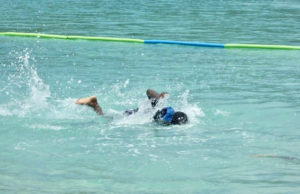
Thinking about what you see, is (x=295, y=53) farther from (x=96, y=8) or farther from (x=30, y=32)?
(x=96, y=8)

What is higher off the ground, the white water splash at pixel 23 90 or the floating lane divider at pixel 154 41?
the floating lane divider at pixel 154 41

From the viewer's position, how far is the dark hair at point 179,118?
10344 mm

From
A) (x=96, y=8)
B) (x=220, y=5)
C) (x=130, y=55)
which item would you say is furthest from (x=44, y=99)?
(x=220, y=5)

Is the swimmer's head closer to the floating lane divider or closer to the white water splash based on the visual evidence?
the white water splash

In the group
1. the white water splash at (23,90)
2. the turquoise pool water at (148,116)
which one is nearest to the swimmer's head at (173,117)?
the turquoise pool water at (148,116)

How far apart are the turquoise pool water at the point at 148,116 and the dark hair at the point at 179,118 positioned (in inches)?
5.7

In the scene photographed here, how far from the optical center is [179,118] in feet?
34.0

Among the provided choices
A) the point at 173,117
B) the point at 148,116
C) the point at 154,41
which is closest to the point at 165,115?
the point at 173,117

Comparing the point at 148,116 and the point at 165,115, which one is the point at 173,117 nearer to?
the point at 165,115

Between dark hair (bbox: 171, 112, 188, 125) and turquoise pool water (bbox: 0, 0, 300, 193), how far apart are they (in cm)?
14

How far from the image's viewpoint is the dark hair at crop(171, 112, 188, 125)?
33.9 ft

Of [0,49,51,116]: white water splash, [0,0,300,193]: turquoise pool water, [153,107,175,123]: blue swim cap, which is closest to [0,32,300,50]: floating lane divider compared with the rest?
[0,0,300,193]: turquoise pool water

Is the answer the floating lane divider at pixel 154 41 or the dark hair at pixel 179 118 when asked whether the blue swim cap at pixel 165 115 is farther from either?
the floating lane divider at pixel 154 41

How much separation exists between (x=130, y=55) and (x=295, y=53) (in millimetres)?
4457
